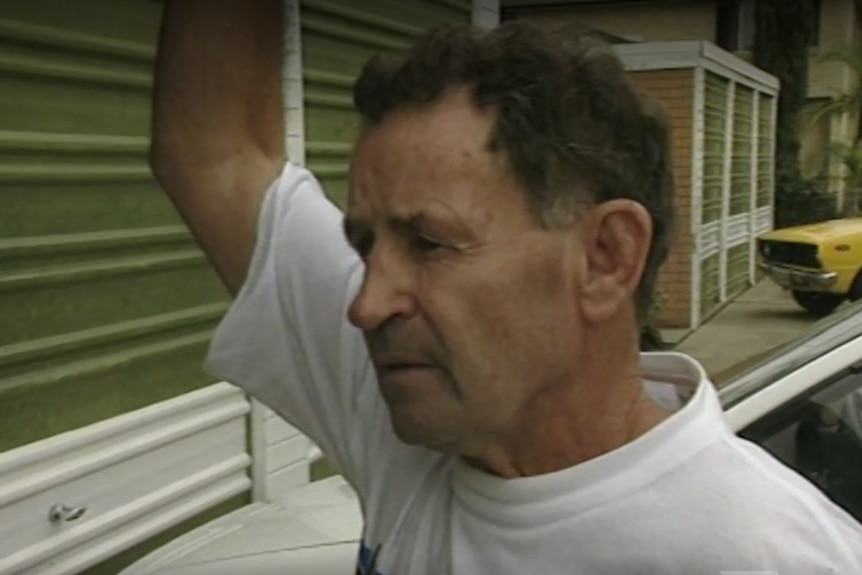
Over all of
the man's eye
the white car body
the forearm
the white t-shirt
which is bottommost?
the white car body

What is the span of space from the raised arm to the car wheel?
11790 millimetres

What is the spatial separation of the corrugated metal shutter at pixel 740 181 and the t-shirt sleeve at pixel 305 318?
12715 millimetres

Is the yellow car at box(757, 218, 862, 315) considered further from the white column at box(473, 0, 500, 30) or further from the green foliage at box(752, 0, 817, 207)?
the green foliage at box(752, 0, 817, 207)

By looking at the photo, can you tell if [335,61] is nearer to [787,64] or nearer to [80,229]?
[80,229]

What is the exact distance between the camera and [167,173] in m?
1.38

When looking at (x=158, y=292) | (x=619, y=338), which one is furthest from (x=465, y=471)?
(x=158, y=292)

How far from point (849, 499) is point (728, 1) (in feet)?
70.4

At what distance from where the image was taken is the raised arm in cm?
132

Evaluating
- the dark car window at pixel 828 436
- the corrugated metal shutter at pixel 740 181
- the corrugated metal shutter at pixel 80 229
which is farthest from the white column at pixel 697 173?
the dark car window at pixel 828 436

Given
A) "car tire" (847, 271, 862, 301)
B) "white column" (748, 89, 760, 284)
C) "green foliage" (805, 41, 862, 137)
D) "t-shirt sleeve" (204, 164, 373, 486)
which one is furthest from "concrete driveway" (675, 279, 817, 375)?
"t-shirt sleeve" (204, 164, 373, 486)

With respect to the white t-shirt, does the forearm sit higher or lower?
higher

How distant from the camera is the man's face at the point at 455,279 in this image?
3.58 feet

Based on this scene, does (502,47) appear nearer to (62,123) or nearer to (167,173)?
(167,173)

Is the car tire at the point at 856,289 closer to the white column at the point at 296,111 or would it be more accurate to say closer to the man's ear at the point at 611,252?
the white column at the point at 296,111
